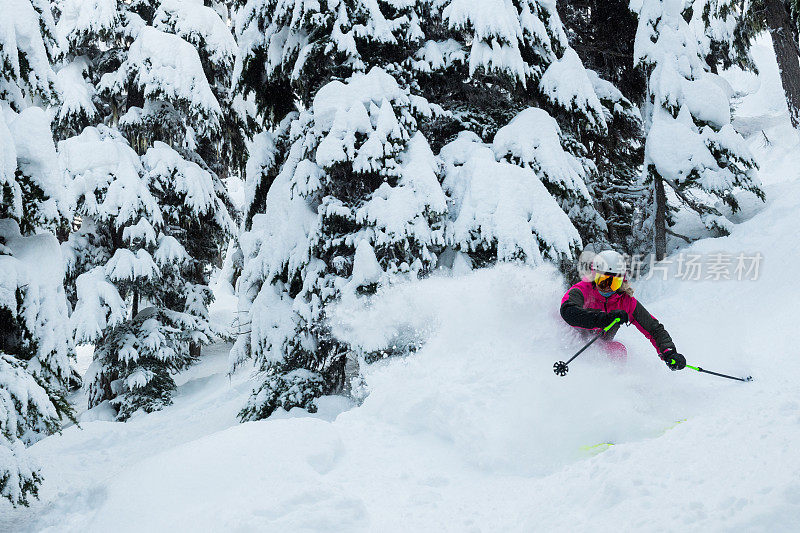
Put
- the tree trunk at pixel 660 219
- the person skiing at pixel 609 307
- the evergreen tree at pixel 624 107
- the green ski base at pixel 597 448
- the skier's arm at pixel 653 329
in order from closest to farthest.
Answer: the green ski base at pixel 597 448
the skier's arm at pixel 653 329
the person skiing at pixel 609 307
the tree trunk at pixel 660 219
the evergreen tree at pixel 624 107

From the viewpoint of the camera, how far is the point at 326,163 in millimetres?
7637

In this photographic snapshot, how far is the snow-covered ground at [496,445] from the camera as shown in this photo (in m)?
3.35

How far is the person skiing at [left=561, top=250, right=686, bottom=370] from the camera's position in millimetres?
5754

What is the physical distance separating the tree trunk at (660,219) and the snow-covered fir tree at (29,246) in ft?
33.6

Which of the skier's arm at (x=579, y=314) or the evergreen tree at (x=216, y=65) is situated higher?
the evergreen tree at (x=216, y=65)

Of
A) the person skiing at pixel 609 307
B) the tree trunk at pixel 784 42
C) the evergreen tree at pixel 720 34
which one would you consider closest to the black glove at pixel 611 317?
Result: the person skiing at pixel 609 307

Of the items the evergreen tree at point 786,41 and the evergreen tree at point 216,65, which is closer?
the evergreen tree at point 216,65

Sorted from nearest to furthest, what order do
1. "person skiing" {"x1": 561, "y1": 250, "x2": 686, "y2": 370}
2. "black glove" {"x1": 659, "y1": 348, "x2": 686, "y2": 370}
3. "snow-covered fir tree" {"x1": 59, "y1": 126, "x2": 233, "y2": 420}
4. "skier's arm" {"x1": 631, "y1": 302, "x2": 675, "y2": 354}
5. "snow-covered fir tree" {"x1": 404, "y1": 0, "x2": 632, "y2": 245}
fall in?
"black glove" {"x1": 659, "y1": 348, "x2": 686, "y2": 370} < "skier's arm" {"x1": 631, "y1": 302, "x2": 675, "y2": 354} < "person skiing" {"x1": 561, "y1": 250, "x2": 686, "y2": 370} < "snow-covered fir tree" {"x1": 404, "y1": 0, "x2": 632, "y2": 245} < "snow-covered fir tree" {"x1": 59, "y1": 126, "x2": 233, "y2": 420}

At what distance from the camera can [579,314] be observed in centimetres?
591

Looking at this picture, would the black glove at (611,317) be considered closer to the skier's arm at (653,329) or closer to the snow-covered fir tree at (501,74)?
the skier's arm at (653,329)

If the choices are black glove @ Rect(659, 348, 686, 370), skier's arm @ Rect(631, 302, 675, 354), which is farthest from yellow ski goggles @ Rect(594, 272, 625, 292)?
black glove @ Rect(659, 348, 686, 370)

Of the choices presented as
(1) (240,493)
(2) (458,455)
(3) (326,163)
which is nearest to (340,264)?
(3) (326,163)

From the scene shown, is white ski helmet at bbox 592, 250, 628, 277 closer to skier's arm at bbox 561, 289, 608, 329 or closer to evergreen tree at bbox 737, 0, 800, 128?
skier's arm at bbox 561, 289, 608, 329

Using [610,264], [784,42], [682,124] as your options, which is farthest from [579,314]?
[784,42]
